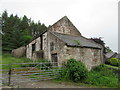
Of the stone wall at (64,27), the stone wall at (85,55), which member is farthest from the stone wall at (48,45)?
the stone wall at (64,27)

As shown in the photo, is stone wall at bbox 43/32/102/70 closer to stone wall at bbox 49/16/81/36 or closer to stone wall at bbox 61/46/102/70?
stone wall at bbox 61/46/102/70

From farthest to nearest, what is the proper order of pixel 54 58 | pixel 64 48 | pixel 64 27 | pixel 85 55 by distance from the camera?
pixel 64 27 < pixel 54 58 < pixel 85 55 < pixel 64 48

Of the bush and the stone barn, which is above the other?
the stone barn

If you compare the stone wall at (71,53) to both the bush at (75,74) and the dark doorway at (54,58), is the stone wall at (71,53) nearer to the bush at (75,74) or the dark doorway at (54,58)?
the dark doorway at (54,58)

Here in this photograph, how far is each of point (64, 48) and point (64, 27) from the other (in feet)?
19.1

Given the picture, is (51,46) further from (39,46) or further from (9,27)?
(9,27)

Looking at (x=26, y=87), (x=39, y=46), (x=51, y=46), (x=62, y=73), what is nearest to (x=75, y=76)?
(x=62, y=73)

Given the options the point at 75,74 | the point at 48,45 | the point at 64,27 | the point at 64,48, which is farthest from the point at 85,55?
the point at 64,27

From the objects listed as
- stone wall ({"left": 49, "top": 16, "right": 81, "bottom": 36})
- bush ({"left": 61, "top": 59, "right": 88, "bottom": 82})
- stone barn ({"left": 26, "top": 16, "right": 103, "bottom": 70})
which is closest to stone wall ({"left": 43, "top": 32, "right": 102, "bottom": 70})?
stone barn ({"left": 26, "top": 16, "right": 103, "bottom": 70})

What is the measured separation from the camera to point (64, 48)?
346 inches

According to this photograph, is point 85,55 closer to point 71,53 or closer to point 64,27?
point 71,53

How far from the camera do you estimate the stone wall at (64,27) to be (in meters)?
12.9

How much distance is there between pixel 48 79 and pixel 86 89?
2890mm

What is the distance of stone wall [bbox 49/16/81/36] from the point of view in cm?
1295
